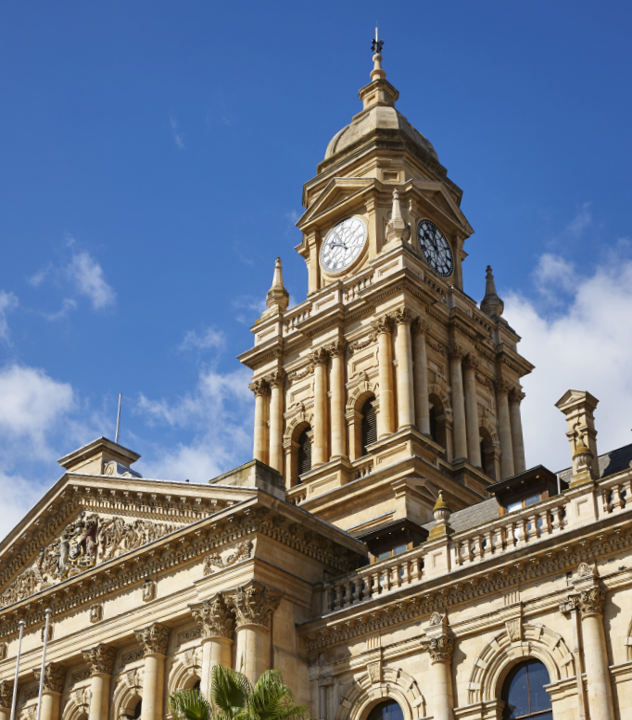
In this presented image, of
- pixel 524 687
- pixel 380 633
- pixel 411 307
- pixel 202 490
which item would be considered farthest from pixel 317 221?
pixel 524 687

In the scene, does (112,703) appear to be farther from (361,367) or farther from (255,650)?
(361,367)

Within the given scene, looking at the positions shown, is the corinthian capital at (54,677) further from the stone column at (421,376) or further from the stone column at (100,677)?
the stone column at (421,376)

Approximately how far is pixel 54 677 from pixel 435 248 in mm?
26676

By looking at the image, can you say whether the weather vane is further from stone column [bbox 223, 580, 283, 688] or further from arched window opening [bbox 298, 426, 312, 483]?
stone column [bbox 223, 580, 283, 688]

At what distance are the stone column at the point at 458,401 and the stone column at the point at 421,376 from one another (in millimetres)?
1867

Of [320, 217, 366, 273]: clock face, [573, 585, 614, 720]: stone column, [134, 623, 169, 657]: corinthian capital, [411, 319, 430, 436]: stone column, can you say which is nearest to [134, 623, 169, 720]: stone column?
Result: [134, 623, 169, 657]: corinthian capital

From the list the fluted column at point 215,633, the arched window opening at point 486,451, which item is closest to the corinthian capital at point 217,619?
the fluted column at point 215,633

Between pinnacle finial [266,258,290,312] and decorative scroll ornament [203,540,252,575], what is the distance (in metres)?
22.1

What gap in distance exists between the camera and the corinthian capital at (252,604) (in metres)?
31.1

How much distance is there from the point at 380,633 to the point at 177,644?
623 cm

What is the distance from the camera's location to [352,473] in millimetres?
45406

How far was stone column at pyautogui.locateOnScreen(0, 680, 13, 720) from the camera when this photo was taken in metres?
37.8

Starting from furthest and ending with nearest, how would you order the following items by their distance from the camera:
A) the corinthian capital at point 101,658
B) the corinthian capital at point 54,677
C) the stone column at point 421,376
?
1. the stone column at point 421,376
2. the corinthian capital at point 54,677
3. the corinthian capital at point 101,658

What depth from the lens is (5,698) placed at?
37.9 metres
